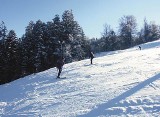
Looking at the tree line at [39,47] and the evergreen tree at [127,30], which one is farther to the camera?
the evergreen tree at [127,30]

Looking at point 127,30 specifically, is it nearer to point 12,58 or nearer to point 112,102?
point 12,58

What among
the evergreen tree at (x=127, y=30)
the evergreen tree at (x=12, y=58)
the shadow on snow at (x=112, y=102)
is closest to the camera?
the shadow on snow at (x=112, y=102)

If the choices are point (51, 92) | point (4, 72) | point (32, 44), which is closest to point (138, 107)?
point (51, 92)

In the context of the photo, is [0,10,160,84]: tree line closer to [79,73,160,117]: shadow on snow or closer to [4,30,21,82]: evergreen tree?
[4,30,21,82]: evergreen tree

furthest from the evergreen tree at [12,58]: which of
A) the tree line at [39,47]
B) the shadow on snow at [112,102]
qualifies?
the shadow on snow at [112,102]

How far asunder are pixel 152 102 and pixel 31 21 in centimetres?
6583

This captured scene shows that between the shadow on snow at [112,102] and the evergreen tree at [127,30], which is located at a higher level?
the evergreen tree at [127,30]

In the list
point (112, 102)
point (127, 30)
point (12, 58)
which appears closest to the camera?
point (112, 102)

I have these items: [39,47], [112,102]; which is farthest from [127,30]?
[112,102]

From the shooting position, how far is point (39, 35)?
67812mm

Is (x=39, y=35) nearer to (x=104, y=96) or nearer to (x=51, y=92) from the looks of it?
(x=51, y=92)

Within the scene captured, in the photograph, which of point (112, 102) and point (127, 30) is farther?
point (127, 30)

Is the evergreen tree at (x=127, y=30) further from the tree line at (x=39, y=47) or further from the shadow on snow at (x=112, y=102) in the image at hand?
the shadow on snow at (x=112, y=102)

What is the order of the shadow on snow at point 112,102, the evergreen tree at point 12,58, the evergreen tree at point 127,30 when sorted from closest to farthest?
the shadow on snow at point 112,102 → the evergreen tree at point 12,58 → the evergreen tree at point 127,30
